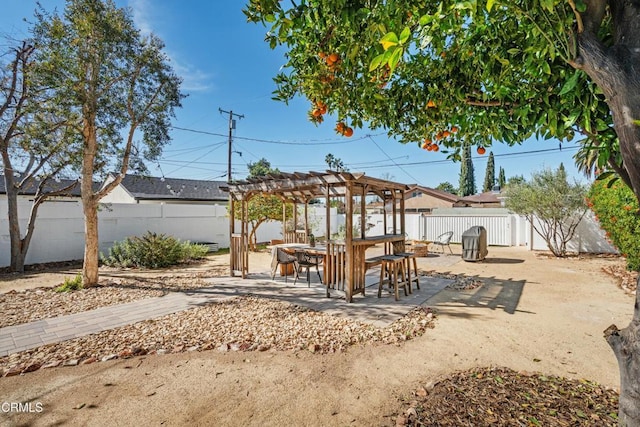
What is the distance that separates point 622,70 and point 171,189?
20774mm

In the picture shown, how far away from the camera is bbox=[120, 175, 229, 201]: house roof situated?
1762 centimetres

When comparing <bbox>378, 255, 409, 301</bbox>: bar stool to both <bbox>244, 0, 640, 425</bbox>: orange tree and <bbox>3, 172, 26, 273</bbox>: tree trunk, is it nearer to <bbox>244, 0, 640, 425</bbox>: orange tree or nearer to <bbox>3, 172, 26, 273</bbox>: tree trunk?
<bbox>244, 0, 640, 425</bbox>: orange tree

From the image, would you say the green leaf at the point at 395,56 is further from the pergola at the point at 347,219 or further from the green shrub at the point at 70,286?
the green shrub at the point at 70,286

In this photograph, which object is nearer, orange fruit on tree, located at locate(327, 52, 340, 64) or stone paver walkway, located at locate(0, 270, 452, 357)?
orange fruit on tree, located at locate(327, 52, 340, 64)

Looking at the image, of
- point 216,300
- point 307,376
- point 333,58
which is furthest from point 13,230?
point 333,58

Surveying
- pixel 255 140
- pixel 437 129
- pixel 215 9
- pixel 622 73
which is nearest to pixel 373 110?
pixel 437 129

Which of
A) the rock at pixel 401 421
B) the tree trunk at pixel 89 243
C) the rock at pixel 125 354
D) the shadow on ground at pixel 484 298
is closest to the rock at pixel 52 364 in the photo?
the rock at pixel 125 354

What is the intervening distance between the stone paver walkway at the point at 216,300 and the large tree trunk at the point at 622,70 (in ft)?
11.4

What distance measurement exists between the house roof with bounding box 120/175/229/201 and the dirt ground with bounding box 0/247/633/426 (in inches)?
547

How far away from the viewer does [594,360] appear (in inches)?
126

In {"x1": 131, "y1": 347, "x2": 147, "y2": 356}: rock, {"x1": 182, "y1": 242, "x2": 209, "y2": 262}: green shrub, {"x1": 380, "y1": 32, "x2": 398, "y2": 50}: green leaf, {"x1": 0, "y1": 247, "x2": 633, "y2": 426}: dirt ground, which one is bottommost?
{"x1": 0, "y1": 247, "x2": 633, "y2": 426}: dirt ground

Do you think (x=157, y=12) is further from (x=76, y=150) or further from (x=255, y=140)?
(x=255, y=140)

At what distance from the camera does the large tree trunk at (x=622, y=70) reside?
1219 mm

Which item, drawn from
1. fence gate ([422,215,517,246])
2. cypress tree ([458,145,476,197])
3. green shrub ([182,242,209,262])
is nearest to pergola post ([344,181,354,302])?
green shrub ([182,242,209,262])
